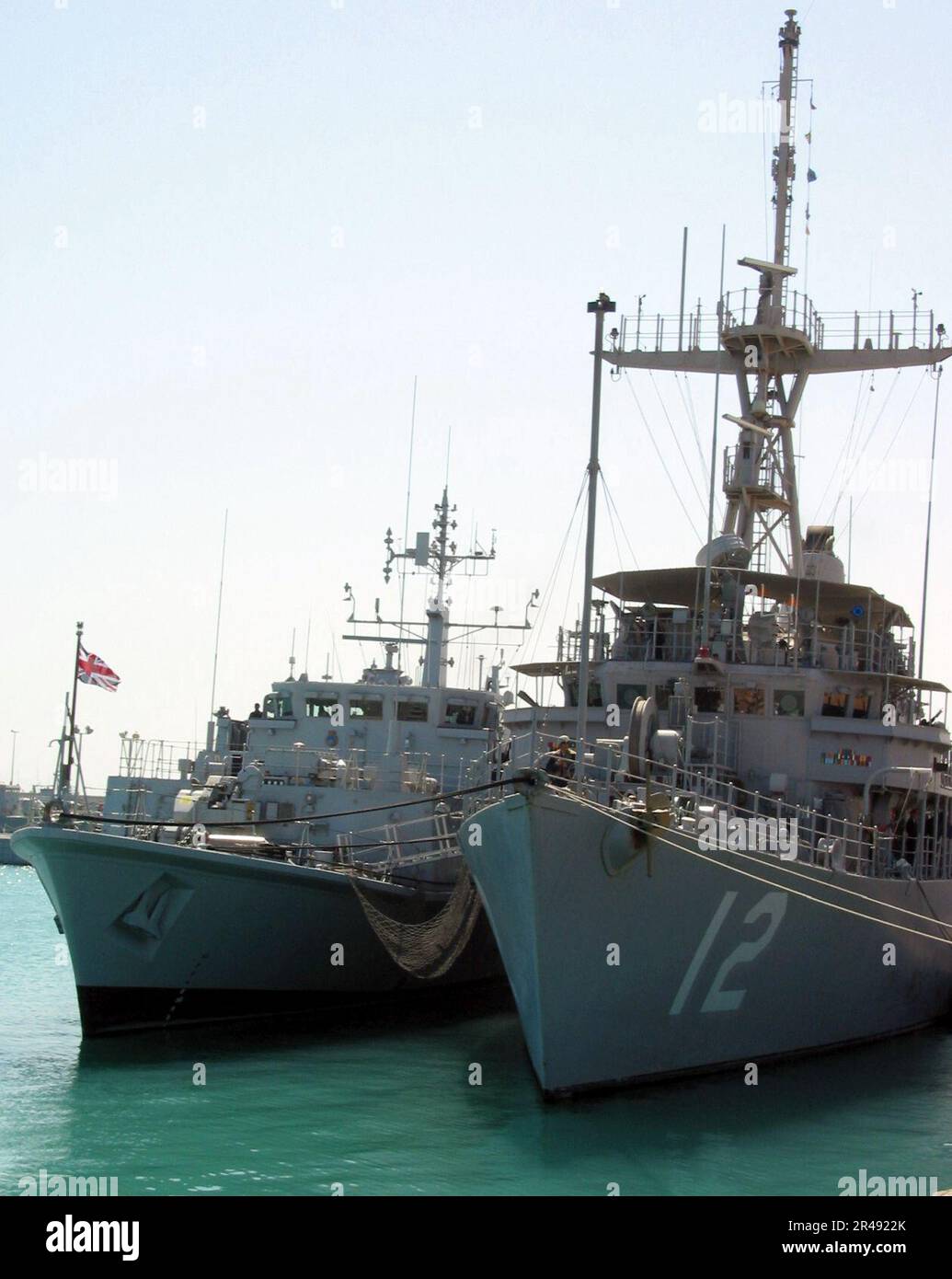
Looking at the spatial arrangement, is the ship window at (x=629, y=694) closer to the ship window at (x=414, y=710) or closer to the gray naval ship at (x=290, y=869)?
the gray naval ship at (x=290, y=869)

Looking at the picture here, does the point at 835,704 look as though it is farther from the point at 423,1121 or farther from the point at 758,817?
the point at 423,1121

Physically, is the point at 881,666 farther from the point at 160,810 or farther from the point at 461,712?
the point at 160,810

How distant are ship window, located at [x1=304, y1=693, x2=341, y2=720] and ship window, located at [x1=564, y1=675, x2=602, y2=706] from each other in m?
5.40

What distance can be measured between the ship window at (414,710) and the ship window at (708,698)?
6669 millimetres

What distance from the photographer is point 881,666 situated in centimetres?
2045

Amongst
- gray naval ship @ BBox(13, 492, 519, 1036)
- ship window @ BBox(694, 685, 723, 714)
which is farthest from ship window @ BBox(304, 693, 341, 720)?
ship window @ BBox(694, 685, 723, 714)

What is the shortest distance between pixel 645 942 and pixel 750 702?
18.1 ft

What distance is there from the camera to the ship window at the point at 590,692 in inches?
795

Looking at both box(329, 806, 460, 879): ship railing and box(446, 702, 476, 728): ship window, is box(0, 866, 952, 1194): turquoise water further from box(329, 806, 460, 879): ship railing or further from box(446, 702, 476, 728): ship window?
box(446, 702, 476, 728): ship window

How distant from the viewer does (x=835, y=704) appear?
1948 centimetres

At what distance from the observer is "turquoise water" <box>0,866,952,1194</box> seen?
12.3 m

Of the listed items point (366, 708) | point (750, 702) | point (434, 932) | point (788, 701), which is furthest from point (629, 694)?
point (366, 708)
